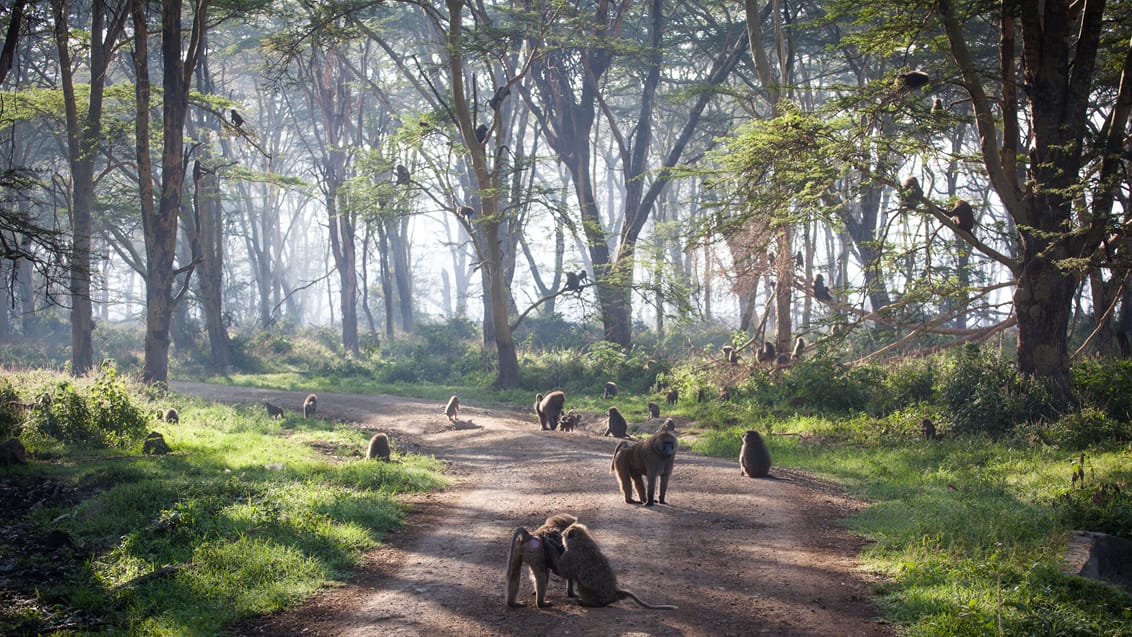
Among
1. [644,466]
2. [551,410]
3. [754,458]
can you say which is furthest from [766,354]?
[644,466]

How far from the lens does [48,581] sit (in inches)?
254

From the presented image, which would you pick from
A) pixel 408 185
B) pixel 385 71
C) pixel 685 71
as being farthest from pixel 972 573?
pixel 385 71

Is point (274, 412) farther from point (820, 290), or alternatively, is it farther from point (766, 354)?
point (820, 290)

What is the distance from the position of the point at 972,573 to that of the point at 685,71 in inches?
1297

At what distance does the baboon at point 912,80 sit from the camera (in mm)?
12250

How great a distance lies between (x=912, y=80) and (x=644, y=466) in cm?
764

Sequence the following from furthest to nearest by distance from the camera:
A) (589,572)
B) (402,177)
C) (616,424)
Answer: (402,177) < (616,424) < (589,572)

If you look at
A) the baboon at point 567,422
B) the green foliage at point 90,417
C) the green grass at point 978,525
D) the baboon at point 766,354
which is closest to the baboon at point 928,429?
the green grass at point 978,525

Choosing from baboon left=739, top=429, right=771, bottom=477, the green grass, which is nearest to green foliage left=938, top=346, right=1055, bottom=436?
the green grass

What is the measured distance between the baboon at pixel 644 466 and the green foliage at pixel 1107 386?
7009mm

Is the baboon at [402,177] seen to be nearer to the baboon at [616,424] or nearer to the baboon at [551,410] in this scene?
the baboon at [551,410]

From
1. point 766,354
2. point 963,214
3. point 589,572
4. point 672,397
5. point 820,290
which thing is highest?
point 963,214

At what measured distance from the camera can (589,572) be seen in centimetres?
555

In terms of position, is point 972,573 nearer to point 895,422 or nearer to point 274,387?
point 895,422
